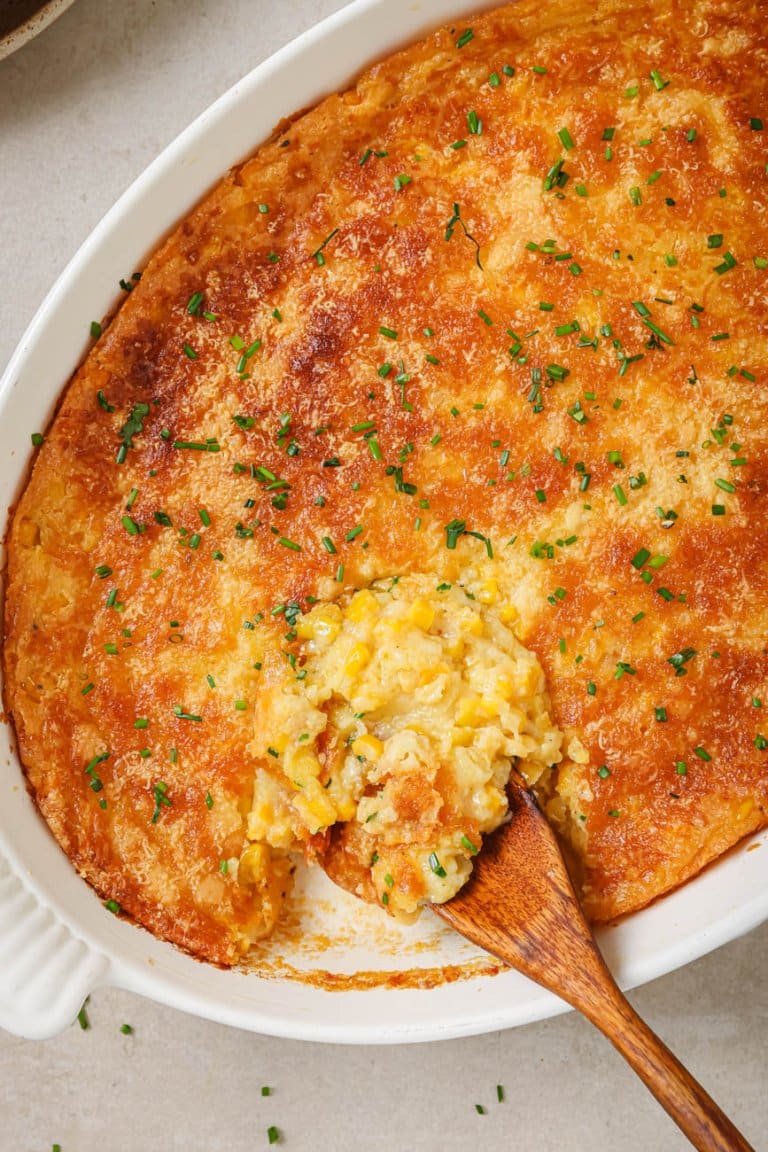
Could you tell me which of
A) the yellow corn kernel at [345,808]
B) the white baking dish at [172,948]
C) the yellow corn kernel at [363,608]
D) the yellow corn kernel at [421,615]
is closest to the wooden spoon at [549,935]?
the white baking dish at [172,948]

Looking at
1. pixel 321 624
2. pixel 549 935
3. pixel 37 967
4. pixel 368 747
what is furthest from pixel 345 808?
pixel 37 967

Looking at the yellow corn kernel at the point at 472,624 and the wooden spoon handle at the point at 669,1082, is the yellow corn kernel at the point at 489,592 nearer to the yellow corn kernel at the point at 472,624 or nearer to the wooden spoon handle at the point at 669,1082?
the yellow corn kernel at the point at 472,624

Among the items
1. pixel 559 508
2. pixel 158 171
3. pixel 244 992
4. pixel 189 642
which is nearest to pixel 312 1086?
pixel 244 992

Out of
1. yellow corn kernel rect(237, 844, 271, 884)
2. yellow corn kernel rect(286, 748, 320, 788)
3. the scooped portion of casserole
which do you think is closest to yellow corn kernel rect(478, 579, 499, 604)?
the scooped portion of casserole

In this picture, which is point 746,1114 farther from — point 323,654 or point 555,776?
point 323,654

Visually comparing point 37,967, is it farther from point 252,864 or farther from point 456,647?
point 456,647
